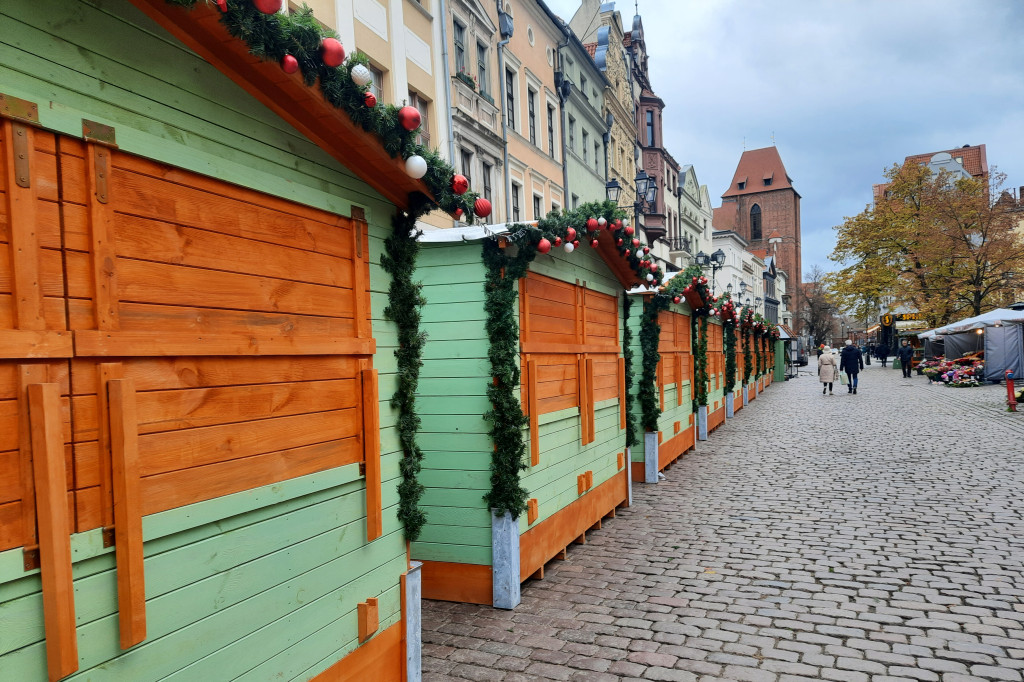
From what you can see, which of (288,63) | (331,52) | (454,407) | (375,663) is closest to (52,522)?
(288,63)

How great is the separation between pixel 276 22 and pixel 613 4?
113 feet

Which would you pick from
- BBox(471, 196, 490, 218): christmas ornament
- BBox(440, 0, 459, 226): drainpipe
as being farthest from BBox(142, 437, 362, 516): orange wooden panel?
BBox(440, 0, 459, 226): drainpipe

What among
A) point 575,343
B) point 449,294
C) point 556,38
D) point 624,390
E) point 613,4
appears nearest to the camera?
point 449,294

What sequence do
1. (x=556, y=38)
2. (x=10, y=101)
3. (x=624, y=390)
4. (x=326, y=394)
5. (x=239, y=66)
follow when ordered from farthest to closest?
(x=556, y=38)
(x=624, y=390)
(x=326, y=394)
(x=239, y=66)
(x=10, y=101)

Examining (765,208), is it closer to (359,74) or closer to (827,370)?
(827,370)

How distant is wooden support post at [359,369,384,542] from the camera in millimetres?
3707

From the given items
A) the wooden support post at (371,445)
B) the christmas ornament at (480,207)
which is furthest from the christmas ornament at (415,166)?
the wooden support post at (371,445)

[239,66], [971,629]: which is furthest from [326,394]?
[971,629]

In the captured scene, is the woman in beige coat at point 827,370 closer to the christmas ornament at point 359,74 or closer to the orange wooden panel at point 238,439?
the orange wooden panel at point 238,439

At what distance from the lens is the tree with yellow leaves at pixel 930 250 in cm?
3597

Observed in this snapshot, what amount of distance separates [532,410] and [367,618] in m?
2.60

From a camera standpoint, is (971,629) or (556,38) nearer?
(971,629)

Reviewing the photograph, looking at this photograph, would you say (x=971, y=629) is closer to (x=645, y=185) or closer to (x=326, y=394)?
(x=326, y=394)

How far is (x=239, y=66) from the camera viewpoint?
2916 mm
